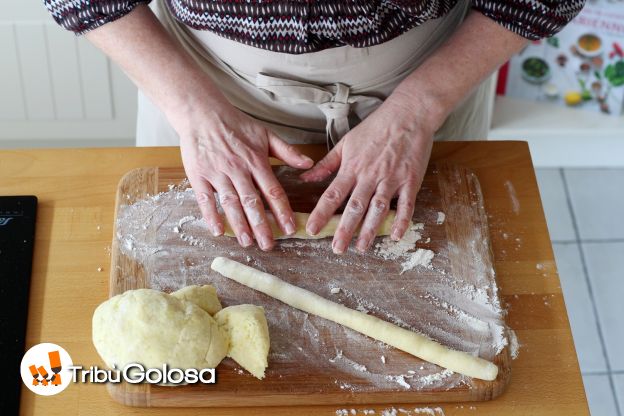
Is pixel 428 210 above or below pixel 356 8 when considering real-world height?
below

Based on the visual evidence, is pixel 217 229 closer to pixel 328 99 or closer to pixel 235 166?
pixel 235 166

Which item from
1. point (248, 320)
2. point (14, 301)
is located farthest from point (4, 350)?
point (248, 320)

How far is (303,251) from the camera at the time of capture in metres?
1.17

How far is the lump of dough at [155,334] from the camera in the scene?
99 centimetres

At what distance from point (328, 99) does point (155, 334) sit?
1.66 feet

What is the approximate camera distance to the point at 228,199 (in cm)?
117

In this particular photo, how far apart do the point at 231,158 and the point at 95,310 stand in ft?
1.01

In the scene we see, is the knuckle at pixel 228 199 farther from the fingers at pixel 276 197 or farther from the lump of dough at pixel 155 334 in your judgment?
the lump of dough at pixel 155 334

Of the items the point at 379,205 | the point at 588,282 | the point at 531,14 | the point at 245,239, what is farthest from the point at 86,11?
the point at 588,282

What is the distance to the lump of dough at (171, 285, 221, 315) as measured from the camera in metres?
1.05

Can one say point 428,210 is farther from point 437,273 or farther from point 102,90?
point 102,90

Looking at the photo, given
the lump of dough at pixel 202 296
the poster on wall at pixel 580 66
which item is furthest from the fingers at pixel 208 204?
the poster on wall at pixel 580 66

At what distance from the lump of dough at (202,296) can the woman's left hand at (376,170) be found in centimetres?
18

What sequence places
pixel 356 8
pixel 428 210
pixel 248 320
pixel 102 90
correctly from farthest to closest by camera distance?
pixel 102 90 < pixel 428 210 < pixel 356 8 < pixel 248 320
